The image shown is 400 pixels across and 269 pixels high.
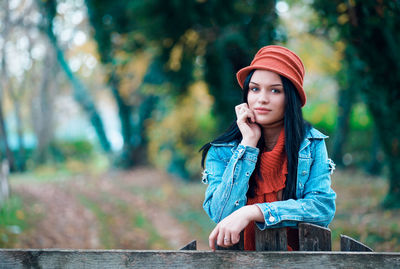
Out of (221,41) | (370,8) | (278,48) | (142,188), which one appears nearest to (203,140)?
(142,188)

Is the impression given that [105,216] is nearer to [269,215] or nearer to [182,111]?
[182,111]

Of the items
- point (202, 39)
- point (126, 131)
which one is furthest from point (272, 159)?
point (126, 131)

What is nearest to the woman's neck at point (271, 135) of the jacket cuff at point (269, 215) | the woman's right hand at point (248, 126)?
the woman's right hand at point (248, 126)

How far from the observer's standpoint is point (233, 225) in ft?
5.81

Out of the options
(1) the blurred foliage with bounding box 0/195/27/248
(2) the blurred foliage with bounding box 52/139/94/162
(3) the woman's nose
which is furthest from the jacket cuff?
(2) the blurred foliage with bounding box 52/139/94/162

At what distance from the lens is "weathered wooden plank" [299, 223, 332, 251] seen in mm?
1754

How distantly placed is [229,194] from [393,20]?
14.9 feet

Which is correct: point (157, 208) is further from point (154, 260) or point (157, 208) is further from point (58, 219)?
point (154, 260)

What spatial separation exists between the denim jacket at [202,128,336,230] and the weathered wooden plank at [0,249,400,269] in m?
0.17

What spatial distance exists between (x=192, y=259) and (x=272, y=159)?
68cm

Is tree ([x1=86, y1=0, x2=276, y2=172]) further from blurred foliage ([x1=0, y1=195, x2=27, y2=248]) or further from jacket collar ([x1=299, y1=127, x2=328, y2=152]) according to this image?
jacket collar ([x1=299, y1=127, x2=328, y2=152])

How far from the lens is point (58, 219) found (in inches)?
328

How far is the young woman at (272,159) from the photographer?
1.91 metres

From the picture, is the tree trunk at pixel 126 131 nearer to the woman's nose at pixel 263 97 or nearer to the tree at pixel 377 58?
the tree at pixel 377 58
